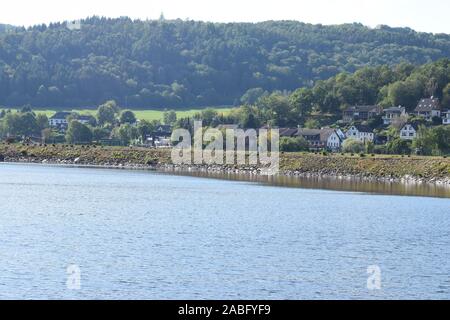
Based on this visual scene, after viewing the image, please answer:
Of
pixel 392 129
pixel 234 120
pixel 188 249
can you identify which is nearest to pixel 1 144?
pixel 234 120

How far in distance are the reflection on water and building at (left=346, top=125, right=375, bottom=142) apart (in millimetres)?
37077

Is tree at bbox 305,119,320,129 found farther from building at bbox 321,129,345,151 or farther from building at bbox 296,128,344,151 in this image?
building at bbox 321,129,345,151

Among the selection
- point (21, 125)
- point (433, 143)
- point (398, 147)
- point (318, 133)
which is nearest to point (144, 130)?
point (21, 125)

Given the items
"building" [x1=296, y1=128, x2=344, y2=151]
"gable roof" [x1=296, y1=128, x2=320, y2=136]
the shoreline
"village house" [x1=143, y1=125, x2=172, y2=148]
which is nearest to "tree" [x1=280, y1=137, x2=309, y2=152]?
the shoreline

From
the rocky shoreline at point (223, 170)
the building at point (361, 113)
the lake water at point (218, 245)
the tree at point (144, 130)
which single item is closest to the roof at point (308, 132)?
the building at point (361, 113)

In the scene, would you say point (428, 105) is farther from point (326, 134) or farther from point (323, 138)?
point (323, 138)

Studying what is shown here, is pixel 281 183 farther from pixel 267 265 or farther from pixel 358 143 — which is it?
pixel 267 265

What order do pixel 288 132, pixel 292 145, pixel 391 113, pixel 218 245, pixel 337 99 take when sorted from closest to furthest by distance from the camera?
pixel 218 245 → pixel 292 145 → pixel 288 132 → pixel 391 113 → pixel 337 99

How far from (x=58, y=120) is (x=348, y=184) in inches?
4196

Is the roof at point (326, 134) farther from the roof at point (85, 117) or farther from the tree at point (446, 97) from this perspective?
the roof at point (85, 117)

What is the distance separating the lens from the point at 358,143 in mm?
116188

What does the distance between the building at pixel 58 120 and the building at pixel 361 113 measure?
54.0 metres

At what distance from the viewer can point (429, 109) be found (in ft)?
453

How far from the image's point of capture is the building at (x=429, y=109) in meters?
137
